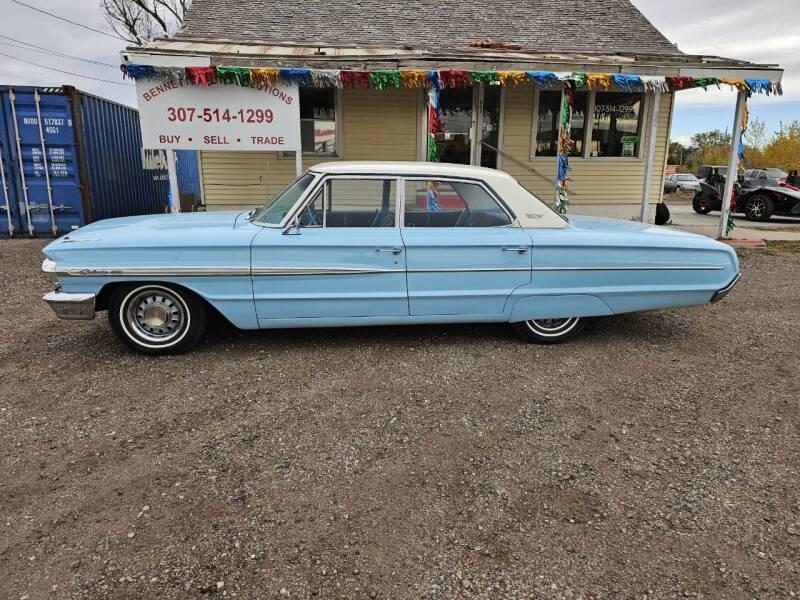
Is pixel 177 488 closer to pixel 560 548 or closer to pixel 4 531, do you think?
pixel 4 531

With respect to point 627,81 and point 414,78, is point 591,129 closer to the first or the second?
point 627,81

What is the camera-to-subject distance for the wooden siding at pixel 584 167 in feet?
38.2


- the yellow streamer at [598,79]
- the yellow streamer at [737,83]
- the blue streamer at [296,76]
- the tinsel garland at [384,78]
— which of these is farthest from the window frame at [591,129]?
the blue streamer at [296,76]

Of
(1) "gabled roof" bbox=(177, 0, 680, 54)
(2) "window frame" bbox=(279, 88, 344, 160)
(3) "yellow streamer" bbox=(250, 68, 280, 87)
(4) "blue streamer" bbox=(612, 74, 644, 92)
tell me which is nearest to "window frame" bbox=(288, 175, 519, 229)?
(3) "yellow streamer" bbox=(250, 68, 280, 87)

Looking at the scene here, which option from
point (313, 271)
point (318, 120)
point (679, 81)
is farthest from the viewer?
point (318, 120)

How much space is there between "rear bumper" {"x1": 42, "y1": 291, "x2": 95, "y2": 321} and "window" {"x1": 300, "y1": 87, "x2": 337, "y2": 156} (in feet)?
24.8

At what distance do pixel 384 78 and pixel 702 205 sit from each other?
1377cm

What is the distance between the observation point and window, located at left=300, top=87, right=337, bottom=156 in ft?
36.4

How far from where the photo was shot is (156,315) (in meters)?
4.48

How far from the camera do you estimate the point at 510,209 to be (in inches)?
185

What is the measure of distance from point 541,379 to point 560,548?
187cm

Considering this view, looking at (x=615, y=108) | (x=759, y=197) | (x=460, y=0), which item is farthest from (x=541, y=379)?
(x=759, y=197)

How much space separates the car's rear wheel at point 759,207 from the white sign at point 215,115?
13984mm

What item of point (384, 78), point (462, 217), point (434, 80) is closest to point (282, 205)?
point (462, 217)
